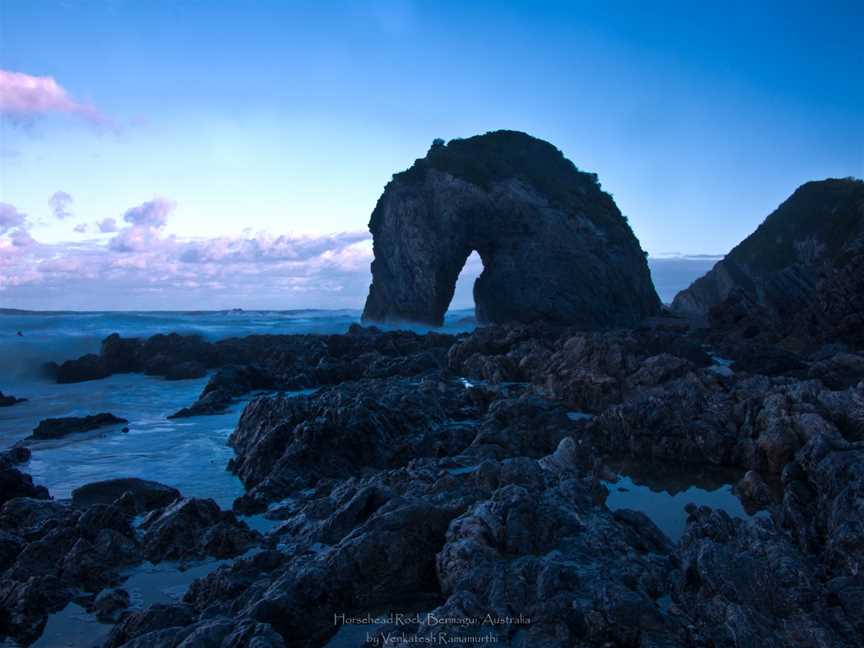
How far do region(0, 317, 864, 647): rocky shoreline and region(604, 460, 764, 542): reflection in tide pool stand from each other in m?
0.26

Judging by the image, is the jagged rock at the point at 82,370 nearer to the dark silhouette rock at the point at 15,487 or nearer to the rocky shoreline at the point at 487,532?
the rocky shoreline at the point at 487,532

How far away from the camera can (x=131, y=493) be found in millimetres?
6688

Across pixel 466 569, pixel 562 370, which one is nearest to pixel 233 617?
pixel 466 569

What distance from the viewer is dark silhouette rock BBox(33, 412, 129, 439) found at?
11320 millimetres

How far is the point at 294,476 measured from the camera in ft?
24.9

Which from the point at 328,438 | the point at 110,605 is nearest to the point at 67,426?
the point at 328,438

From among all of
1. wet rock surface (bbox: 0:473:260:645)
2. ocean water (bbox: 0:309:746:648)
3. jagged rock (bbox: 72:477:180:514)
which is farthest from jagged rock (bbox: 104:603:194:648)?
jagged rock (bbox: 72:477:180:514)

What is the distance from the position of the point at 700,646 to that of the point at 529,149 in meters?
48.7

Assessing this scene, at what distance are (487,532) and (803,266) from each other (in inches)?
1275

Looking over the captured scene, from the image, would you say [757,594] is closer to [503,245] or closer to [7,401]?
[7,401]

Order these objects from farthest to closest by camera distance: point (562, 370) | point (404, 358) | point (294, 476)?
point (404, 358) → point (562, 370) → point (294, 476)

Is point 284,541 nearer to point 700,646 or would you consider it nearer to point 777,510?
point 700,646

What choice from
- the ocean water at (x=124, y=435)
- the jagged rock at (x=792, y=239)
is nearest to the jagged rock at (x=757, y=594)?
the ocean water at (x=124, y=435)

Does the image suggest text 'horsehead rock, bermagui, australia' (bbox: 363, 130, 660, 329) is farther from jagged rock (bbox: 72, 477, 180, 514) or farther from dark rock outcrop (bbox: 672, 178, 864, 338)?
jagged rock (bbox: 72, 477, 180, 514)
